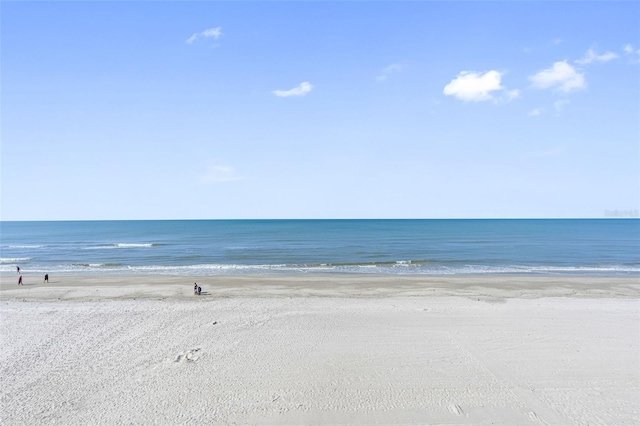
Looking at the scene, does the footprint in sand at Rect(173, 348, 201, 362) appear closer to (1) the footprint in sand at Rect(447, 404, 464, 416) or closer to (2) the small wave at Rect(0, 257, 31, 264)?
(1) the footprint in sand at Rect(447, 404, 464, 416)

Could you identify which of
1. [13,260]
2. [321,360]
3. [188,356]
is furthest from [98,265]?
[321,360]

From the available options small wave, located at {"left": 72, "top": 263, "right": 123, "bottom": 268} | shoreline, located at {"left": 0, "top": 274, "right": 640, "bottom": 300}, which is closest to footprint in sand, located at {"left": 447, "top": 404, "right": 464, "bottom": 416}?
shoreline, located at {"left": 0, "top": 274, "right": 640, "bottom": 300}

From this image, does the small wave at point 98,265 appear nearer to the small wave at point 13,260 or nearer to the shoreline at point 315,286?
the shoreline at point 315,286

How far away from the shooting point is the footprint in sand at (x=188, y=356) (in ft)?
46.4

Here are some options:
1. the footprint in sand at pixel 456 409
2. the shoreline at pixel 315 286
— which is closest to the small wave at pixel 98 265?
the shoreline at pixel 315 286

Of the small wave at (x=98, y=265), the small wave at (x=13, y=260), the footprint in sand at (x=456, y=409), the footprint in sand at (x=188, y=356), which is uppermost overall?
the footprint in sand at (x=188, y=356)

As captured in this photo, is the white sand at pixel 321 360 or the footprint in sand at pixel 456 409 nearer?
the footprint in sand at pixel 456 409

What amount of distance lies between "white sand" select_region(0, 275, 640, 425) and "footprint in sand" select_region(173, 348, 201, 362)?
75mm

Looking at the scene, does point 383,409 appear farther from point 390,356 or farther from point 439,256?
point 439,256

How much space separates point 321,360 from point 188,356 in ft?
16.9

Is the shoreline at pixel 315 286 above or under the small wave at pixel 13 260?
above

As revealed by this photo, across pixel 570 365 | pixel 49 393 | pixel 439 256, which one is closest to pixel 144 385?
pixel 49 393

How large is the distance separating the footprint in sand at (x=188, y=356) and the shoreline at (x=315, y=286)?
10.9 m

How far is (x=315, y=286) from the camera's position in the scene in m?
30.0
